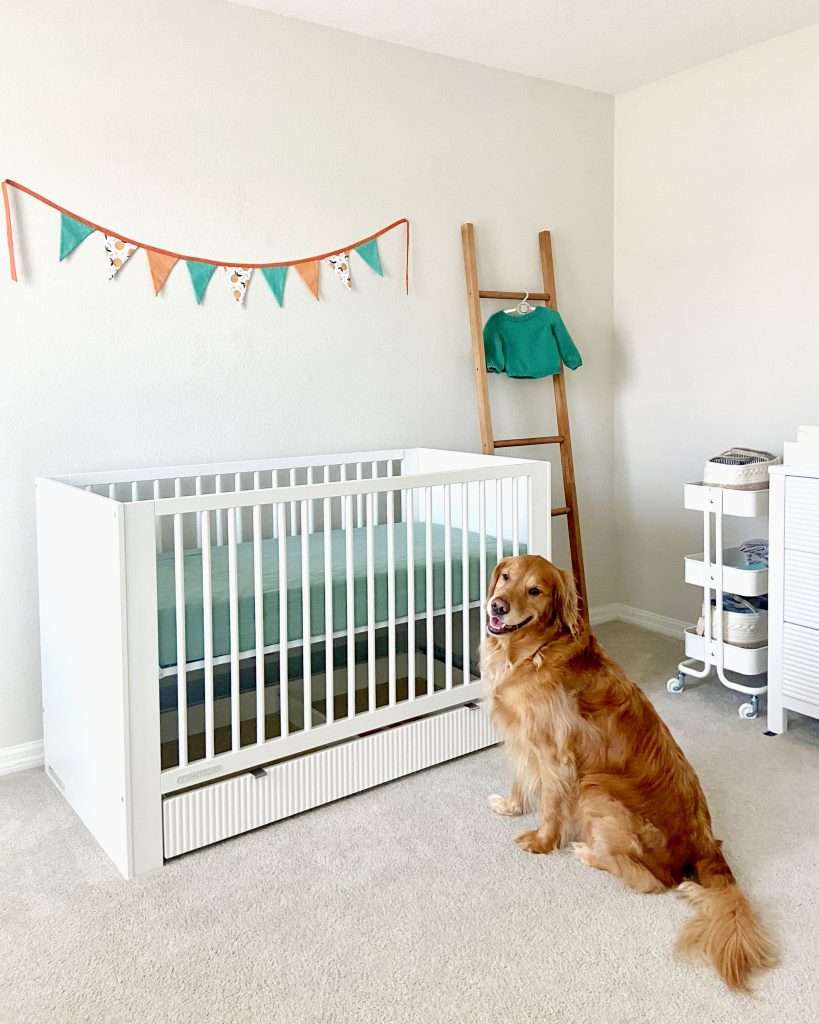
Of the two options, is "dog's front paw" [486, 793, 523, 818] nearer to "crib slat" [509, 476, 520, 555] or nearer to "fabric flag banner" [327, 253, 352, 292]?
"crib slat" [509, 476, 520, 555]

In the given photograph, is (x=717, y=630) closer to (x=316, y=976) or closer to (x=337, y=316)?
(x=337, y=316)

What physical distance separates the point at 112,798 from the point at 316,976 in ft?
2.23

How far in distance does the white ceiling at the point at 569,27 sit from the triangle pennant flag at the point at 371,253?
694 millimetres

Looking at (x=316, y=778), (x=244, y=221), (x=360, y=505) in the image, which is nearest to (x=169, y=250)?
(x=244, y=221)

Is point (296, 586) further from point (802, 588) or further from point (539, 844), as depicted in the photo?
point (802, 588)

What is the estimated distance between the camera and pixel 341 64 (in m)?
3.04

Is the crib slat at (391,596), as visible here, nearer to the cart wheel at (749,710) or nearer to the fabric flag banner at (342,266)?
the fabric flag banner at (342,266)

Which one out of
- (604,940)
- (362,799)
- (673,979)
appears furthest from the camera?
(362,799)

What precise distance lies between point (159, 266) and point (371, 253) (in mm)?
788

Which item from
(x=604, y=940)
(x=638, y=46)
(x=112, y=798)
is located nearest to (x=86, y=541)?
(x=112, y=798)

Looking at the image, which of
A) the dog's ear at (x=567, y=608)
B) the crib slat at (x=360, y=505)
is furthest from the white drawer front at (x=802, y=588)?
the crib slat at (x=360, y=505)

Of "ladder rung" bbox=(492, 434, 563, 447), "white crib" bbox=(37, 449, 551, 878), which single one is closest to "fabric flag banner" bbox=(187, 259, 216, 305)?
"white crib" bbox=(37, 449, 551, 878)

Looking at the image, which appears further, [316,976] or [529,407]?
[529,407]

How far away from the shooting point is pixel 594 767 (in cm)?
197
